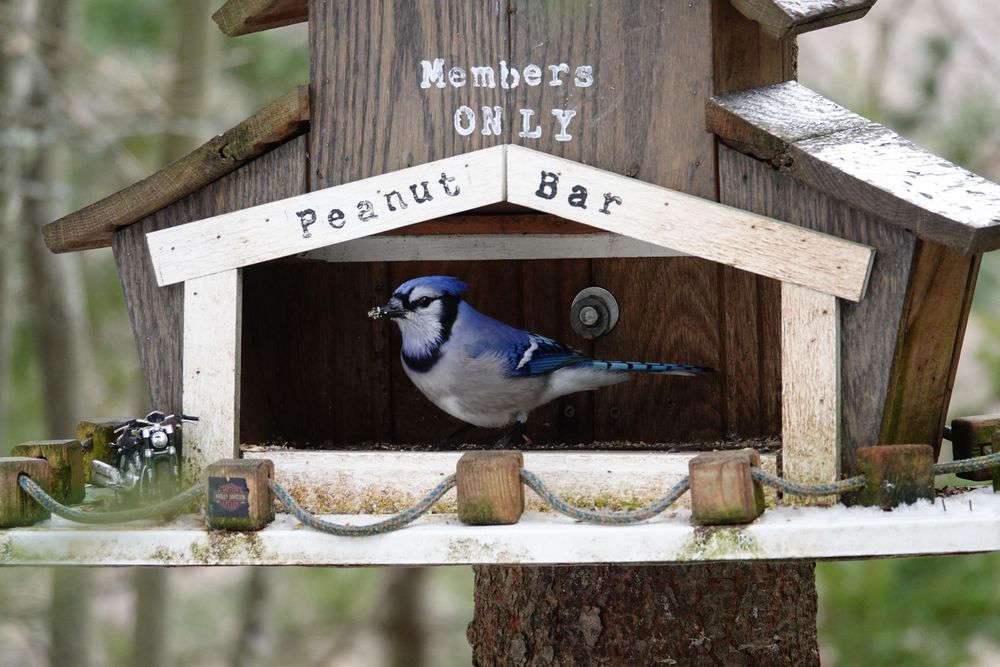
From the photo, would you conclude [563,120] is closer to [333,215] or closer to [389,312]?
[333,215]

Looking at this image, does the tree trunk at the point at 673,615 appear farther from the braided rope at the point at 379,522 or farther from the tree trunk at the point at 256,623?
the tree trunk at the point at 256,623

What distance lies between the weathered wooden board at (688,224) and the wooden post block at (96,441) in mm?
1002

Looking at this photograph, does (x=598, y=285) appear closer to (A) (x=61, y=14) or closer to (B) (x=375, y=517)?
(B) (x=375, y=517)

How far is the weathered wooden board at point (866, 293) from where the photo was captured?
2.32 metres

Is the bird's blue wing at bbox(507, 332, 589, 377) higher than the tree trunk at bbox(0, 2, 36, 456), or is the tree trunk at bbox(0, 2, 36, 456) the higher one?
the tree trunk at bbox(0, 2, 36, 456)

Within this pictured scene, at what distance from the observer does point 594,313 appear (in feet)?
10.8

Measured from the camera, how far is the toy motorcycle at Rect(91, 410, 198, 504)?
100 inches

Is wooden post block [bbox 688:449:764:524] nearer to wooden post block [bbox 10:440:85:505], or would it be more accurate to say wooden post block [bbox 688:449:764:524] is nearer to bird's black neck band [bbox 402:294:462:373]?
bird's black neck band [bbox 402:294:462:373]

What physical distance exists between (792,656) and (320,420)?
1.30 metres

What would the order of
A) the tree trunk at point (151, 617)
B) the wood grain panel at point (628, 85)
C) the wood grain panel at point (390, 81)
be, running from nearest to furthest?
the wood grain panel at point (628, 85)
the wood grain panel at point (390, 81)
the tree trunk at point (151, 617)

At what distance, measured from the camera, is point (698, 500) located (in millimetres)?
2172

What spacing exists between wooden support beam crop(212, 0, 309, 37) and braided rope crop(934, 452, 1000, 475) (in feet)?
5.12

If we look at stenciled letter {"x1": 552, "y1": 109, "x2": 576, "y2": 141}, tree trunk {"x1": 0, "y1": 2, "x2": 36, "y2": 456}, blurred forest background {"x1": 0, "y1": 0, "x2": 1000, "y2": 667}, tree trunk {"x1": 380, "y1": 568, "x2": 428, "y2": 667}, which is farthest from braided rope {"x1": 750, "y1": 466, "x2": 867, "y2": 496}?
tree trunk {"x1": 380, "y1": 568, "x2": 428, "y2": 667}

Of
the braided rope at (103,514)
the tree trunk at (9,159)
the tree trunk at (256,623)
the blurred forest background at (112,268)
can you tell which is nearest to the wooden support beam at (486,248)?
the braided rope at (103,514)
